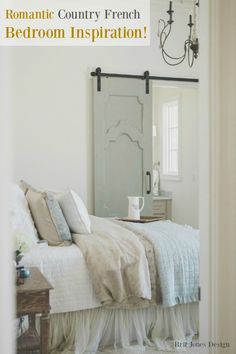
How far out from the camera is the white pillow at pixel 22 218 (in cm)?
269

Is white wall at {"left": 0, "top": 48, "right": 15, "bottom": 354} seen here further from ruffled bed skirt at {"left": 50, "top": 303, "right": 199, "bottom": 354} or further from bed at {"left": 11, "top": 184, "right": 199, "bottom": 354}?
ruffled bed skirt at {"left": 50, "top": 303, "right": 199, "bottom": 354}

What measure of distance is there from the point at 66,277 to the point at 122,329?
591 mm

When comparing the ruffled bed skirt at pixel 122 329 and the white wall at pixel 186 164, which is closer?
the ruffled bed skirt at pixel 122 329

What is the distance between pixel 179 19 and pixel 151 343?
12.6ft

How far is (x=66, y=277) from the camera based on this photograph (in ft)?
8.68

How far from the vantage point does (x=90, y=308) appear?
106 inches

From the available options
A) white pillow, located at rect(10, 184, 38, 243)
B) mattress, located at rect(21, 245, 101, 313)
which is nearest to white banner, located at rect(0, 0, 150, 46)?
white pillow, located at rect(10, 184, 38, 243)

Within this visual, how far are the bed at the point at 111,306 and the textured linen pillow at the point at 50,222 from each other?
3.6 inches

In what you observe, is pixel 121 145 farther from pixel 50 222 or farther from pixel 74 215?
pixel 50 222

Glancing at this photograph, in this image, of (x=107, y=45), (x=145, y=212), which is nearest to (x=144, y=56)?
(x=107, y=45)

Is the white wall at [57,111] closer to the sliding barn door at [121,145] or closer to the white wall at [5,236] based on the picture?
the sliding barn door at [121,145]

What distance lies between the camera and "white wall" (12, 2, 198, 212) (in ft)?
14.7

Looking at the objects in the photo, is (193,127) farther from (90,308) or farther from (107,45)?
(90,308)

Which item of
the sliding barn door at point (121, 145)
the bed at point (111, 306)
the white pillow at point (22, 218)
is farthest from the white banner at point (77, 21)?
the bed at point (111, 306)
